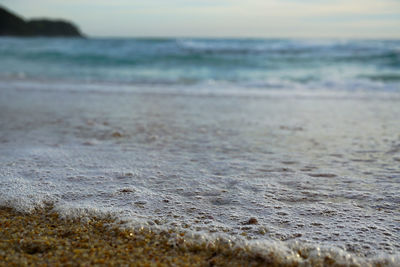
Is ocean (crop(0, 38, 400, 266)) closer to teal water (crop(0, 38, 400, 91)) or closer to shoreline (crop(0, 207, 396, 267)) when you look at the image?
shoreline (crop(0, 207, 396, 267))

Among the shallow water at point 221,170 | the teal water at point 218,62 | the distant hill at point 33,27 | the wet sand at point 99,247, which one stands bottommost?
the wet sand at point 99,247

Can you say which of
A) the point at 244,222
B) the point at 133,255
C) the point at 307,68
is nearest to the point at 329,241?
the point at 244,222

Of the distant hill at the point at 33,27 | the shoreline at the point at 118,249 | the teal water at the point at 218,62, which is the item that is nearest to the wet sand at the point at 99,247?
the shoreline at the point at 118,249

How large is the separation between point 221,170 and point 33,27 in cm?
7235

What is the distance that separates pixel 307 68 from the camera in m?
13.6

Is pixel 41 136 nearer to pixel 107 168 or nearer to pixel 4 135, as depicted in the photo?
pixel 4 135

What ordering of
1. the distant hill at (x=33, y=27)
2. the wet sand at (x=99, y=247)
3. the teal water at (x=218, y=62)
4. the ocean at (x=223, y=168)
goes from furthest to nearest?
the distant hill at (x=33, y=27) → the teal water at (x=218, y=62) → the ocean at (x=223, y=168) → the wet sand at (x=99, y=247)

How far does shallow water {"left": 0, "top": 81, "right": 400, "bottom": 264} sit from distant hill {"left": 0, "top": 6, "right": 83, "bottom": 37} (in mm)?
61587

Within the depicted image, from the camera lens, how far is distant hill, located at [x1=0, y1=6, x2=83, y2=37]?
56.2 m

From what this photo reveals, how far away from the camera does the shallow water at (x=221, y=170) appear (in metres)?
1.56

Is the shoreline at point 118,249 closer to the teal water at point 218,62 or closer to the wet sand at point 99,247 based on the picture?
the wet sand at point 99,247

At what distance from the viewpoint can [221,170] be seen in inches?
87.9

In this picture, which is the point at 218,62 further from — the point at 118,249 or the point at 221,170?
the point at 118,249

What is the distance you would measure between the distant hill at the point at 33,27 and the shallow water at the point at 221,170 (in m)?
61.6
